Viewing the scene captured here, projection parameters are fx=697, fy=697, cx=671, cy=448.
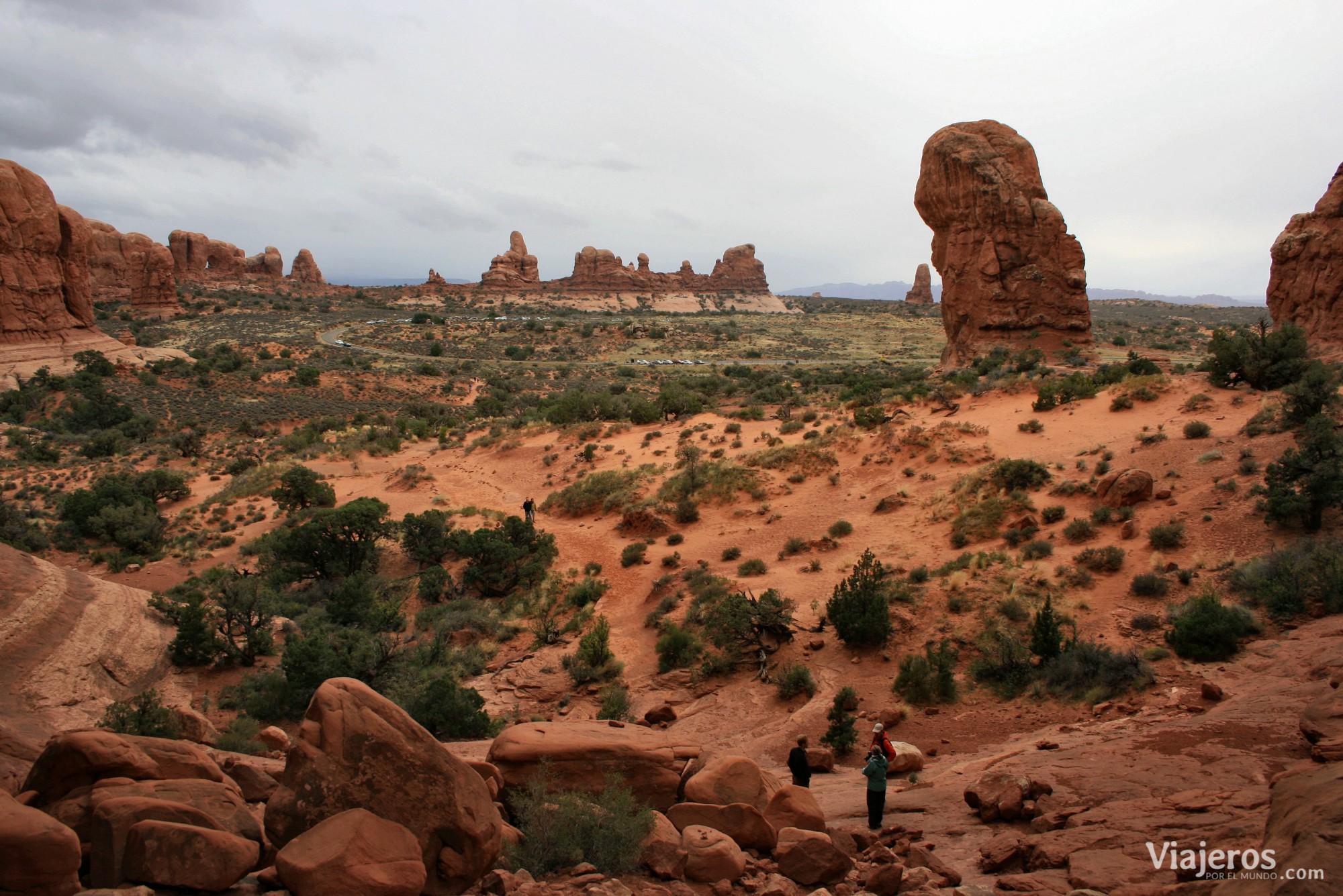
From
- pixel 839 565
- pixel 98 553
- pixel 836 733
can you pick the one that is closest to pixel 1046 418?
pixel 839 565

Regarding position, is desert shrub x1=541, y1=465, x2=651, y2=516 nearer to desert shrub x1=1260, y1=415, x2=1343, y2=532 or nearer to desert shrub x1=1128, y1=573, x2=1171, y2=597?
desert shrub x1=1128, y1=573, x2=1171, y2=597

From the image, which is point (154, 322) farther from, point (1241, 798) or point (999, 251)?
point (1241, 798)

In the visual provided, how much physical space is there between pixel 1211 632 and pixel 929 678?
12.9ft

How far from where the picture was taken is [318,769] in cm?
529

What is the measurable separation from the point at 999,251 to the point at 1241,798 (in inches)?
1177

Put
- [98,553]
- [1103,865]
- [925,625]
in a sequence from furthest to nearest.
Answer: [98,553] < [925,625] < [1103,865]

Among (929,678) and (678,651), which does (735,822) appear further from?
(678,651)

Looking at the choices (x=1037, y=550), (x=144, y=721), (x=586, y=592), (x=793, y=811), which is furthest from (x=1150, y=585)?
(x=144, y=721)

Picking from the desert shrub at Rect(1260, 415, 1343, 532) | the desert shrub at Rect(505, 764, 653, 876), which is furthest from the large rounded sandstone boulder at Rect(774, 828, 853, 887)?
the desert shrub at Rect(1260, 415, 1343, 532)

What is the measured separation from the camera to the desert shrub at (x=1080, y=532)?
48.1 feet

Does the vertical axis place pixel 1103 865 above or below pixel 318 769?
below

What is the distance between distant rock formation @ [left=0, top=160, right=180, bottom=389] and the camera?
39.0 meters

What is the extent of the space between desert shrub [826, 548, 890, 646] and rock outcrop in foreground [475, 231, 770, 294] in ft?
339

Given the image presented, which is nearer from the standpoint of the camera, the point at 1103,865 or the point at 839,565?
the point at 1103,865
